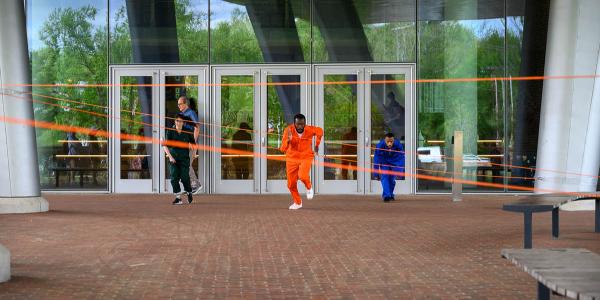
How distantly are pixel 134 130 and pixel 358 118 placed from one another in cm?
528

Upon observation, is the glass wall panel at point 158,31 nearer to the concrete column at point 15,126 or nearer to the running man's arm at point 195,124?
the running man's arm at point 195,124

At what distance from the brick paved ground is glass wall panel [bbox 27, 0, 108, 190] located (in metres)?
5.39

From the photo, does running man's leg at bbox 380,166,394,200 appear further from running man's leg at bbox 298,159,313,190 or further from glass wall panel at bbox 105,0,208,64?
glass wall panel at bbox 105,0,208,64

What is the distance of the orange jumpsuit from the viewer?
61.1 ft

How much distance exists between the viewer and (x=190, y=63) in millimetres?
24125

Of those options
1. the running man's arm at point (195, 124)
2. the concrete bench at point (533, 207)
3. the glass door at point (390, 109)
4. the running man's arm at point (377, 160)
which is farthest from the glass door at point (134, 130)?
the concrete bench at point (533, 207)

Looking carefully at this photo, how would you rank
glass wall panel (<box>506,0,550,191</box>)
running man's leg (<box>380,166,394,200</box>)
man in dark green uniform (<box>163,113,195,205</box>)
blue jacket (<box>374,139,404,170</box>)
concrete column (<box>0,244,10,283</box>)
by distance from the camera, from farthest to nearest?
1. glass wall panel (<box>506,0,550,191</box>)
2. blue jacket (<box>374,139,404,170</box>)
3. running man's leg (<box>380,166,394,200</box>)
4. man in dark green uniform (<box>163,113,195,205</box>)
5. concrete column (<box>0,244,10,283</box>)

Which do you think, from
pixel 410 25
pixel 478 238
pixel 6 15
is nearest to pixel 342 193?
pixel 410 25

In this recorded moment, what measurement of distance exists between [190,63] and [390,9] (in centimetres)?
490

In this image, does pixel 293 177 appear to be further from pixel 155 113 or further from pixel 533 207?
pixel 533 207

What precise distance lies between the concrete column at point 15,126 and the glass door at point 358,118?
28.3 ft

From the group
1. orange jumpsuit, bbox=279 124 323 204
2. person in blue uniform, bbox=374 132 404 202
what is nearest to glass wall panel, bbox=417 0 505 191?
person in blue uniform, bbox=374 132 404 202

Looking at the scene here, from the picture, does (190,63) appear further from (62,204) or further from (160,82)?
(62,204)

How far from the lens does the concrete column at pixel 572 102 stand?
18625mm
